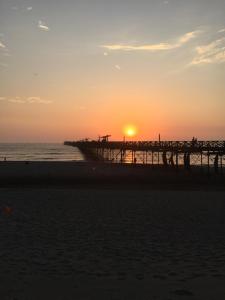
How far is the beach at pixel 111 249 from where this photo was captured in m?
7.30

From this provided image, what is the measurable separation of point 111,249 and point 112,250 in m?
0.10

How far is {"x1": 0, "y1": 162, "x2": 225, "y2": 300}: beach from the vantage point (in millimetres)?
7301

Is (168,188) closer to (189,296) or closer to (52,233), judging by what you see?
(52,233)

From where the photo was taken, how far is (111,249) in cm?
1020

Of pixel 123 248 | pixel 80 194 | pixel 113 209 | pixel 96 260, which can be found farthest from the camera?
pixel 80 194

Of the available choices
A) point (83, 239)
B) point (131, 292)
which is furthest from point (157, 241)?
point (131, 292)

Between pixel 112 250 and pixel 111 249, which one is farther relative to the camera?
pixel 111 249

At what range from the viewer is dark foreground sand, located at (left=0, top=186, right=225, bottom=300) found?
7.27 meters

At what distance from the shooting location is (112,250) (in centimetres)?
1009

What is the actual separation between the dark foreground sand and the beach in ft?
0.06

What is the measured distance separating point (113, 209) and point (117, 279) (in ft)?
29.7

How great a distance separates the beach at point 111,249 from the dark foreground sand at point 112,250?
0.02 metres

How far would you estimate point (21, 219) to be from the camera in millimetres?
14289

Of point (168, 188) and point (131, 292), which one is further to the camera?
point (168, 188)
